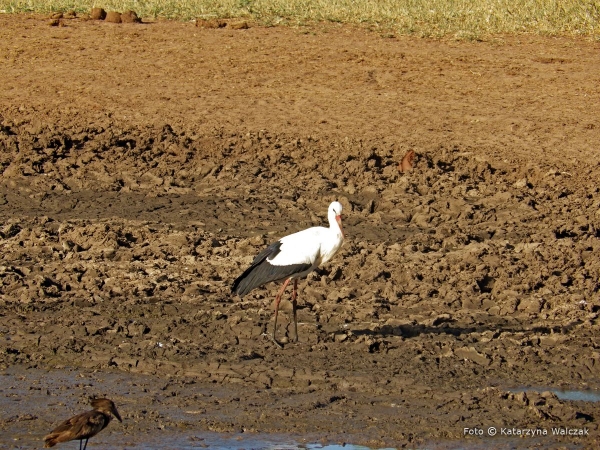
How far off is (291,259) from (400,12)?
28.6ft

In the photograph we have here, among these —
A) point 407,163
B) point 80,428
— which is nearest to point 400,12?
point 407,163

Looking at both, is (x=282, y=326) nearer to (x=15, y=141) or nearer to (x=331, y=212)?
(x=331, y=212)

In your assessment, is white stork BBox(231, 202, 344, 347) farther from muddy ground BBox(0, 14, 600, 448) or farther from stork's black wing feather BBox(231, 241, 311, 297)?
muddy ground BBox(0, 14, 600, 448)

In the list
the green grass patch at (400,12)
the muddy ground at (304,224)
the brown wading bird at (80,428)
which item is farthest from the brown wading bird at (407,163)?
the brown wading bird at (80,428)

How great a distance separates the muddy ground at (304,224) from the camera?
6.96 m

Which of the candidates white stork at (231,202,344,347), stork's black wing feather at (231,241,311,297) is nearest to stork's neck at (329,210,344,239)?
white stork at (231,202,344,347)

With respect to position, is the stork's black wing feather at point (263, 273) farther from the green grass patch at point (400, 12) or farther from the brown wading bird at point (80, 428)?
the green grass patch at point (400, 12)

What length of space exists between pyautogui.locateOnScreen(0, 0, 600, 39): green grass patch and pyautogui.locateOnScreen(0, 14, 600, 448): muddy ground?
17.4 inches

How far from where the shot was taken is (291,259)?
7910 millimetres

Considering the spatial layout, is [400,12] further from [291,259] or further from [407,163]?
[291,259]

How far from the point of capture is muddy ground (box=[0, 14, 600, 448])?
6965mm

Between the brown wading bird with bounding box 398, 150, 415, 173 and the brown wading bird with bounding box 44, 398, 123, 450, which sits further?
the brown wading bird with bounding box 398, 150, 415, 173

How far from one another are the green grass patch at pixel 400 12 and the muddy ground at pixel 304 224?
443 mm

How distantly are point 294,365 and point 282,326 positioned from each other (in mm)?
776
